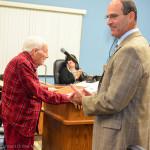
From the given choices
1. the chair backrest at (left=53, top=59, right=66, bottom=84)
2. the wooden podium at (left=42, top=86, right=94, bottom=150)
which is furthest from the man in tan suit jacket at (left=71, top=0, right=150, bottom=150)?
the chair backrest at (left=53, top=59, right=66, bottom=84)

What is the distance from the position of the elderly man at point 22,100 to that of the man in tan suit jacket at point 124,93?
0.71 meters

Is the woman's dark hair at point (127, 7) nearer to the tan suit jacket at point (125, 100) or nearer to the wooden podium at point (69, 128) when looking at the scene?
the tan suit jacket at point (125, 100)

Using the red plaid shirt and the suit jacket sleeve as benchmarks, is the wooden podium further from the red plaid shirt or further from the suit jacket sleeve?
the suit jacket sleeve

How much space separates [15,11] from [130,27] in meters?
4.56

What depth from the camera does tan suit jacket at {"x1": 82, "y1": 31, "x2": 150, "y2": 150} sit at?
1.56 metres

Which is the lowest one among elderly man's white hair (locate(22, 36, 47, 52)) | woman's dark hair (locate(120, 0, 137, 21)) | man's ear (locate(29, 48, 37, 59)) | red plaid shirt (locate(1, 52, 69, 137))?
red plaid shirt (locate(1, 52, 69, 137))

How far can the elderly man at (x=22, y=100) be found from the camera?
234 centimetres

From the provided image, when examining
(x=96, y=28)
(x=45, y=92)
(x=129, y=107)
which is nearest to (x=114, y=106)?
(x=129, y=107)

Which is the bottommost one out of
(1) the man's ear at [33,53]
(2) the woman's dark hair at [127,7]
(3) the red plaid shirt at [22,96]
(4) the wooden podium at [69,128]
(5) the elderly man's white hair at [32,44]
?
(4) the wooden podium at [69,128]

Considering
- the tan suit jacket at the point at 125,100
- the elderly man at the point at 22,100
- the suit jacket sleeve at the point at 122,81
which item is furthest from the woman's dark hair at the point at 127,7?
the elderly man at the point at 22,100

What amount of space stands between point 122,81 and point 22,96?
111 cm

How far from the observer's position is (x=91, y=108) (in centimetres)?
168

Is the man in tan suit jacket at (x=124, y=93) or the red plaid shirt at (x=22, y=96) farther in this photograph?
the red plaid shirt at (x=22, y=96)

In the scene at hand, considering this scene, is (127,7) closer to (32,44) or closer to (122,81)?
(122,81)
